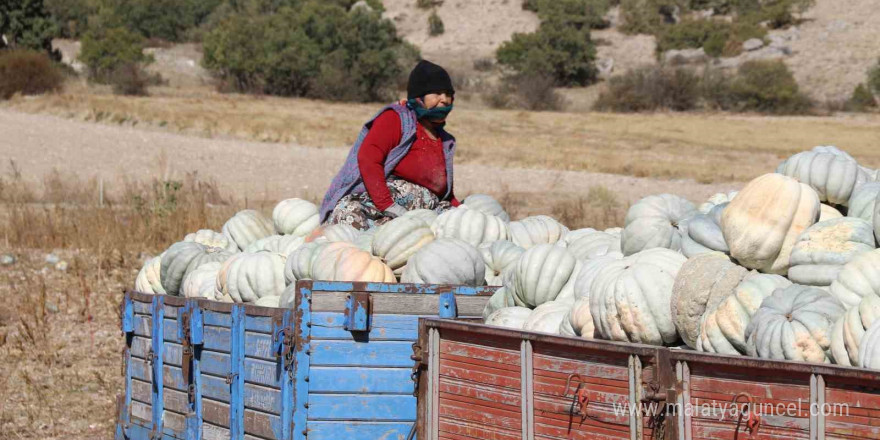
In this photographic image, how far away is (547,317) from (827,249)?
1.29 metres

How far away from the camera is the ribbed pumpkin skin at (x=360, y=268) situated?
6164 mm

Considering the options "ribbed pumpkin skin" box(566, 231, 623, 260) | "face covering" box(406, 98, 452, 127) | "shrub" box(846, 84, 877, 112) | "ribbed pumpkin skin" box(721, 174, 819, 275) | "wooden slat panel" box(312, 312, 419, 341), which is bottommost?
"wooden slat panel" box(312, 312, 419, 341)

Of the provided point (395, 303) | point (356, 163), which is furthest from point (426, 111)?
point (395, 303)

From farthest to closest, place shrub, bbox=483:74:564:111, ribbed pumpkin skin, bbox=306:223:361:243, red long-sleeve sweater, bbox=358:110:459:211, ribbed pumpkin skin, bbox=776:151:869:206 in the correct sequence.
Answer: shrub, bbox=483:74:564:111 < red long-sleeve sweater, bbox=358:110:459:211 < ribbed pumpkin skin, bbox=306:223:361:243 < ribbed pumpkin skin, bbox=776:151:869:206

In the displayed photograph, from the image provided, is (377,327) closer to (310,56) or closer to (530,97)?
(530,97)

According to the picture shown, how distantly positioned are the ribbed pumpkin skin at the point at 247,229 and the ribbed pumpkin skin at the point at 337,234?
1.09 metres

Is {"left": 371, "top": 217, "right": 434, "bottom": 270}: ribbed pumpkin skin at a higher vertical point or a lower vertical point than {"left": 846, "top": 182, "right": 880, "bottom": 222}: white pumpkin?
lower

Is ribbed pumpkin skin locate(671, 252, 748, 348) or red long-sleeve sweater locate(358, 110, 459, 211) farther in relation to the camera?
red long-sleeve sweater locate(358, 110, 459, 211)

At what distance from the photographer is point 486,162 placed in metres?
29.5

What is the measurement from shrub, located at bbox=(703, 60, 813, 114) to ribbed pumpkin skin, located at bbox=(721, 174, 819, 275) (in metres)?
42.6

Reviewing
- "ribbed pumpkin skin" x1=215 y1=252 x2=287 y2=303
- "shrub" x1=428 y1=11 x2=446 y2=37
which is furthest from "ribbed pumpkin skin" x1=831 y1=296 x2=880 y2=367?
"shrub" x1=428 y1=11 x2=446 y2=37

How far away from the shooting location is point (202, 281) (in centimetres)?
721

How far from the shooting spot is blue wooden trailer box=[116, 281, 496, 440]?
5535 mm

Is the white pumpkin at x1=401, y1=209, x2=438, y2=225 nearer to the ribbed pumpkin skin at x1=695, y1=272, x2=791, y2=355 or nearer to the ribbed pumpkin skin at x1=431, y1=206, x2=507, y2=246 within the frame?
the ribbed pumpkin skin at x1=431, y1=206, x2=507, y2=246
